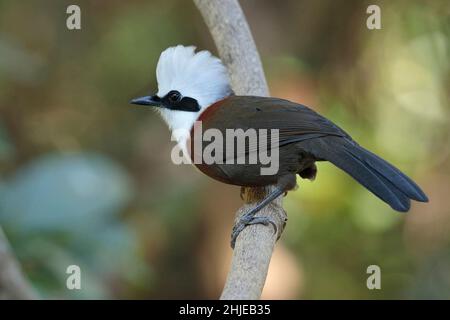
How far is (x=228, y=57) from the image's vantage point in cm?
355

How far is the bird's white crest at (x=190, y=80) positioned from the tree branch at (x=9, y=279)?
1.35 m

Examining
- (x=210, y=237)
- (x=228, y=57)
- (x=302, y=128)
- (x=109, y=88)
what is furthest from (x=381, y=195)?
(x=109, y=88)

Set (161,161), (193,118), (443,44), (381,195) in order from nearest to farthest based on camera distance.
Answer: (381,195) < (193,118) < (443,44) < (161,161)

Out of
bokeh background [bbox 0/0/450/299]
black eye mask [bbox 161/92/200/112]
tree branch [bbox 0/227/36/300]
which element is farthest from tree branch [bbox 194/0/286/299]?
bokeh background [bbox 0/0/450/299]

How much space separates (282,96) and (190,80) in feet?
6.86

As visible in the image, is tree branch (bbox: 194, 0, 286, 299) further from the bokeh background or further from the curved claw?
the bokeh background

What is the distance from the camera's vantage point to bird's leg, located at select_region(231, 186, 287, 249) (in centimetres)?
311

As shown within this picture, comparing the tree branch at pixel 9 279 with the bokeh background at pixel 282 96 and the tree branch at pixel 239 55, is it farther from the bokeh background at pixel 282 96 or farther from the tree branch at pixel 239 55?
the bokeh background at pixel 282 96

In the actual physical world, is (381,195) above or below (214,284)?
above

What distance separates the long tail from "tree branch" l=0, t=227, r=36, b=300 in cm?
149

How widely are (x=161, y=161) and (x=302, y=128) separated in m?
3.08

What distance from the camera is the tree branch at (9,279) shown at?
2404 mm
